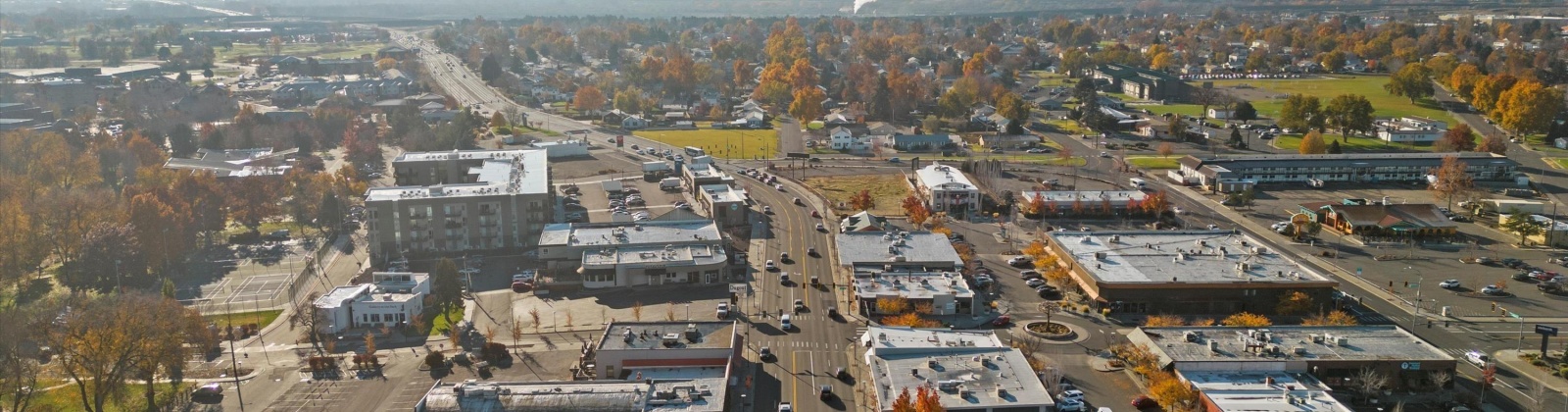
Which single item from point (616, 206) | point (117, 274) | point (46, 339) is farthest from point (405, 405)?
point (616, 206)

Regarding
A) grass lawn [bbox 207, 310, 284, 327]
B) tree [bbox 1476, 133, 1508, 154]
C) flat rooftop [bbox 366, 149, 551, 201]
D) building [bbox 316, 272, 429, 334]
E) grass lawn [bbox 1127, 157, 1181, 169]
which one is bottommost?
grass lawn [bbox 207, 310, 284, 327]

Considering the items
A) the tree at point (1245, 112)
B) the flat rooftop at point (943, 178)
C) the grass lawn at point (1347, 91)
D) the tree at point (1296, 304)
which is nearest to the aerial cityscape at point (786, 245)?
the tree at point (1296, 304)

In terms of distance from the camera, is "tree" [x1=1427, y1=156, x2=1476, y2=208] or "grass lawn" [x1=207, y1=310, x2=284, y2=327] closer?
"grass lawn" [x1=207, y1=310, x2=284, y2=327]

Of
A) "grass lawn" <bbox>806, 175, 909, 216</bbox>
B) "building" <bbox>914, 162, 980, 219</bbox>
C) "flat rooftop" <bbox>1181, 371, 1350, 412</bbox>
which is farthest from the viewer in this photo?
"grass lawn" <bbox>806, 175, 909, 216</bbox>

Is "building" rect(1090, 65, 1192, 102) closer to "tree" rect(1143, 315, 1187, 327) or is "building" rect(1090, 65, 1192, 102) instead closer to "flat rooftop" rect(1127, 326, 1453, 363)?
"tree" rect(1143, 315, 1187, 327)

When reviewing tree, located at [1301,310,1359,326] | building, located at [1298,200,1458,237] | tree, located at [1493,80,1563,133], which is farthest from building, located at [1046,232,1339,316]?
tree, located at [1493,80,1563,133]

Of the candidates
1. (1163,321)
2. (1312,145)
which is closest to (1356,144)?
(1312,145)
